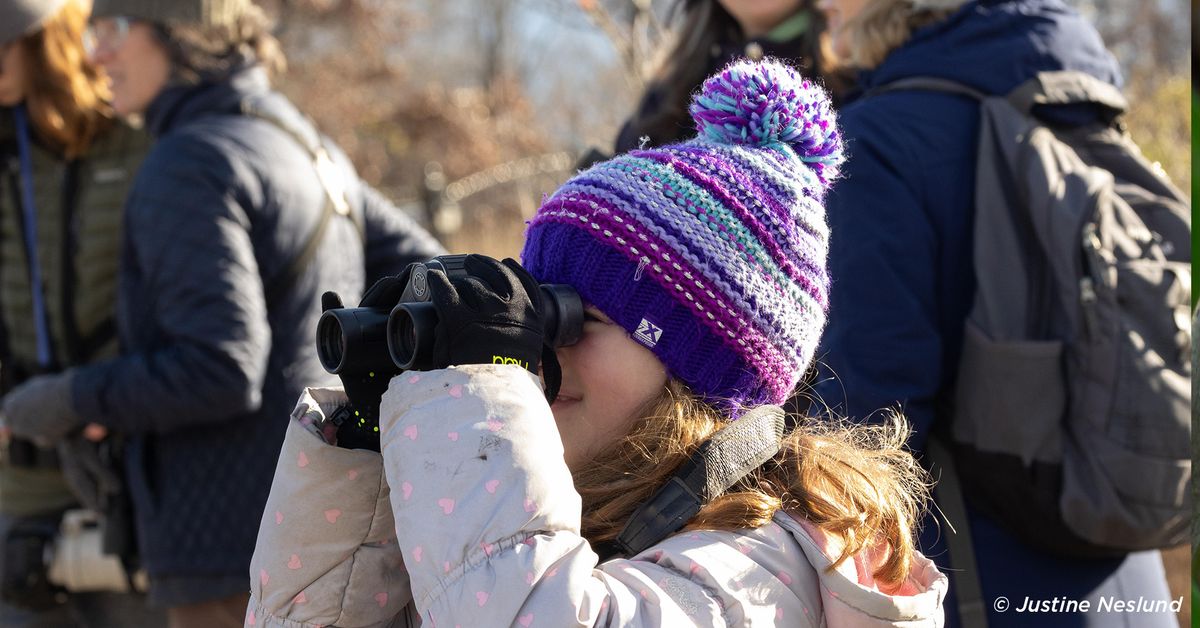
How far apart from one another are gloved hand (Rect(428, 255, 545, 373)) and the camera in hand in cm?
2

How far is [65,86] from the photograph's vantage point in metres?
3.85

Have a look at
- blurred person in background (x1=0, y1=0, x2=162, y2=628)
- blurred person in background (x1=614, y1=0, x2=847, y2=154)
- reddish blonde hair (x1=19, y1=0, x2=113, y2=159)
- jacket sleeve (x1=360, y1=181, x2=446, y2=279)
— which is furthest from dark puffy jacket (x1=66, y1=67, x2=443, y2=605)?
blurred person in background (x1=614, y1=0, x2=847, y2=154)

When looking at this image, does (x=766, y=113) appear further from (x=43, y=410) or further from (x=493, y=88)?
(x=493, y=88)

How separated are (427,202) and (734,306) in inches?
410

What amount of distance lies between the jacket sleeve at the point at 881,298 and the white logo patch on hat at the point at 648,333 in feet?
2.19

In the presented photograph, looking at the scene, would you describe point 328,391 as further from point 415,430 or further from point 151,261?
point 151,261

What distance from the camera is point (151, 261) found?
10.1ft

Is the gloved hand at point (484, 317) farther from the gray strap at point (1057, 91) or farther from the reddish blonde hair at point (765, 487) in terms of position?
the gray strap at point (1057, 91)

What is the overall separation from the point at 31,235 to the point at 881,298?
2.58 m

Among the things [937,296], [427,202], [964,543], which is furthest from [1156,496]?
[427,202]

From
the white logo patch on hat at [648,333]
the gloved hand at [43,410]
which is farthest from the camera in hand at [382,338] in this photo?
the gloved hand at [43,410]

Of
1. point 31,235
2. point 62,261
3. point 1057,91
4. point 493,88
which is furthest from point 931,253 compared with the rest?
point 493,88

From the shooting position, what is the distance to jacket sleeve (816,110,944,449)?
2400mm

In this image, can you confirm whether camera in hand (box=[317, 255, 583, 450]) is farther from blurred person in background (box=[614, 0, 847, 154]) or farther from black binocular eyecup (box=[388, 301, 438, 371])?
blurred person in background (box=[614, 0, 847, 154])
